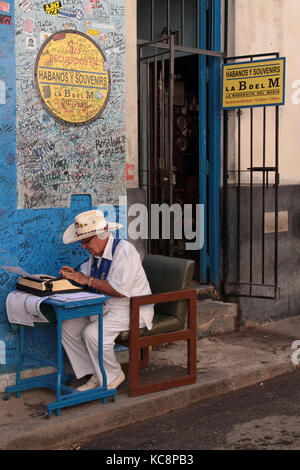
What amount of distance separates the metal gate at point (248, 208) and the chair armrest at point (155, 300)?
213cm

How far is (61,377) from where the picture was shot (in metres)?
4.89

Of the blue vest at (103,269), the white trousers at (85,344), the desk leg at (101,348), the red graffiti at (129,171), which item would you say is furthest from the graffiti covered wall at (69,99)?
the desk leg at (101,348)

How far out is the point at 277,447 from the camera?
14.6 feet

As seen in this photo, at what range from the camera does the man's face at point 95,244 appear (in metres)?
5.09

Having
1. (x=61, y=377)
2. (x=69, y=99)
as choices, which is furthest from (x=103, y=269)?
(x=69, y=99)

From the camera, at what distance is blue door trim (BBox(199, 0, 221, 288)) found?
299 inches

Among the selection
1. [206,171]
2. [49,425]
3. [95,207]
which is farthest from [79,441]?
[206,171]

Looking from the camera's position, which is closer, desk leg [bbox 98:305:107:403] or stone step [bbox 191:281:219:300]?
desk leg [bbox 98:305:107:403]

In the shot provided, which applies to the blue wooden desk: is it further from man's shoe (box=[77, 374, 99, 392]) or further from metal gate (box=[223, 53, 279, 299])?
metal gate (box=[223, 53, 279, 299])

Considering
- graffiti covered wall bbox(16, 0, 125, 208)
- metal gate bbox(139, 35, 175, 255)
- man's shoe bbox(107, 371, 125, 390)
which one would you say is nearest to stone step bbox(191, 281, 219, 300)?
metal gate bbox(139, 35, 175, 255)

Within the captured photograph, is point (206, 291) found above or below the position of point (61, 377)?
above

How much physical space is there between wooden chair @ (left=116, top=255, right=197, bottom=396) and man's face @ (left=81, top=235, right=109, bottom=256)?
0.46m

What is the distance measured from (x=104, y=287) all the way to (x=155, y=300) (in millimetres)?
412

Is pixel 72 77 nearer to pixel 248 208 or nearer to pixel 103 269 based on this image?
pixel 103 269
